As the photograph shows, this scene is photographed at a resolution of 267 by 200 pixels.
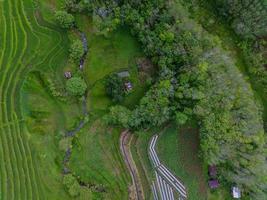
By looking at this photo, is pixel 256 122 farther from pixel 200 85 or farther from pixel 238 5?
pixel 238 5

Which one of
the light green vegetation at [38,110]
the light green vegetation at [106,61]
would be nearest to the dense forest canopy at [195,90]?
the light green vegetation at [106,61]

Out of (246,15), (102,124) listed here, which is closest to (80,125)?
(102,124)

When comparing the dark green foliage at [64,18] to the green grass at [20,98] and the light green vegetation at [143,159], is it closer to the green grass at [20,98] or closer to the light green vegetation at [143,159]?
the green grass at [20,98]

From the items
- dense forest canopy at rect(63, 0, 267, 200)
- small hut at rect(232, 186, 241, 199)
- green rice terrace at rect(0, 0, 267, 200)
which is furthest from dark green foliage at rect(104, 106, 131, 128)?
Answer: small hut at rect(232, 186, 241, 199)

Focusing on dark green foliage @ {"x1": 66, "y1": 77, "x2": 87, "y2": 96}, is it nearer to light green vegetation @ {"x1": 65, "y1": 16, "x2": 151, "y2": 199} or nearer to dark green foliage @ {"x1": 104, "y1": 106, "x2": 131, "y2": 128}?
light green vegetation @ {"x1": 65, "y1": 16, "x2": 151, "y2": 199}

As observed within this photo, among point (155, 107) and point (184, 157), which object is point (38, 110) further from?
point (184, 157)
